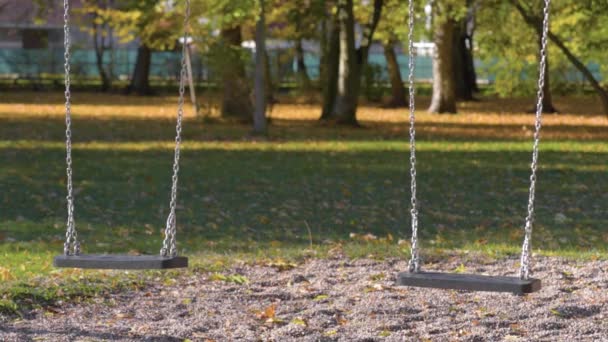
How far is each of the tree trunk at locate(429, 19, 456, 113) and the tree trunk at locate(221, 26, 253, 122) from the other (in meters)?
6.73

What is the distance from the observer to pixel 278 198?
47.3ft

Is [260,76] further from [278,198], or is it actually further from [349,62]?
Answer: [278,198]

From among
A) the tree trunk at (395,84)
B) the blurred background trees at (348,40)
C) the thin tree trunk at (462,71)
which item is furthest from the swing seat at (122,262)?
the thin tree trunk at (462,71)

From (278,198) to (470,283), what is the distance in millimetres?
8700

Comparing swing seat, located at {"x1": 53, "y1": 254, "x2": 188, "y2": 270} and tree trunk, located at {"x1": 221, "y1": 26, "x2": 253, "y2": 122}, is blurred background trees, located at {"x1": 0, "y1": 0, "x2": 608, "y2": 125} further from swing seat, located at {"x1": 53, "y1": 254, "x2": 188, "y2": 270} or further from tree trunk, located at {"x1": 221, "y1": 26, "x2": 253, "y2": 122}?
swing seat, located at {"x1": 53, "y1": 254, "x2": 188, "y2": 270}

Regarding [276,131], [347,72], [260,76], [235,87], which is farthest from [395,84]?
[260,76]

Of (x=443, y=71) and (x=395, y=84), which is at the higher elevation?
(x=443, y=71)

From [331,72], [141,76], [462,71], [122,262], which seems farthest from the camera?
[141,76]

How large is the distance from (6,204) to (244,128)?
1304 centimetres

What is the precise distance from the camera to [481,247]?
10008 millimetres

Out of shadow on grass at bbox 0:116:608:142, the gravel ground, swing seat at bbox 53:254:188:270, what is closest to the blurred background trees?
shadow on grass at bbox 0:116:608:142

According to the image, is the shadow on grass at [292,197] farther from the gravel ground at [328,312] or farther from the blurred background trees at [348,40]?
the blurred background trees at [348,40]

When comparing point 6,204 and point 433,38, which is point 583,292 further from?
point 433,38

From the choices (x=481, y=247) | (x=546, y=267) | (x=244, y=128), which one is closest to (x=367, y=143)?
(x=244, y=128)
